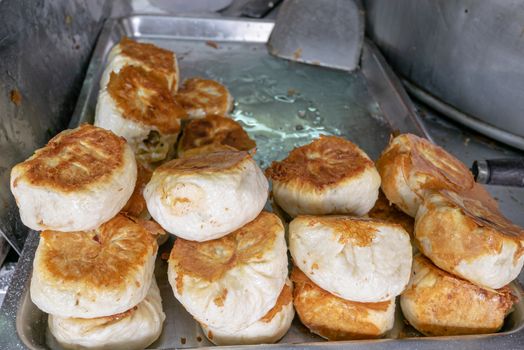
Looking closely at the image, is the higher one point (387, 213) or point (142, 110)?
point (142, 110)

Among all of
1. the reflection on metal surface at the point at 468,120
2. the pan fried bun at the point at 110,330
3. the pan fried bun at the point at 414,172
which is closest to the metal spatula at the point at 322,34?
A: the reflection on metal surface at the point at 468,120

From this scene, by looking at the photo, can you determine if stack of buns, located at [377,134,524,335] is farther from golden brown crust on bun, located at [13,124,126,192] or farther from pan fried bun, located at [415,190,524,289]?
golden brown crust on bun, located at [13,124,126,192]

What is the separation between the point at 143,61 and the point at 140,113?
405 mm

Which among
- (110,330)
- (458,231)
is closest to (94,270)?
(110,330)

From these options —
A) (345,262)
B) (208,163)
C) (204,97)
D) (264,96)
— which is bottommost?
(264,96)

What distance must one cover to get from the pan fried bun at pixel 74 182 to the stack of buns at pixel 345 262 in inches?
22.3

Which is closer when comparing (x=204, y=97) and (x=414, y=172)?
(x=414, y=172)

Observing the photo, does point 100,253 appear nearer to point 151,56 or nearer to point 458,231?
point 458,231

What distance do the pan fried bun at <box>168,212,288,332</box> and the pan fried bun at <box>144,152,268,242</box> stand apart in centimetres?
7

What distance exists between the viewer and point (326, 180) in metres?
1.69

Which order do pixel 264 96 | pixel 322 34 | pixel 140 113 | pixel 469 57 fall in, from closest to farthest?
1. pixel 140 113
2. pixel 469 57
3. pixel 264 96
4. pixel 322 34

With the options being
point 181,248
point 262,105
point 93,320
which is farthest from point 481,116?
point 93,320

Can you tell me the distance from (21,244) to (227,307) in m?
0.94

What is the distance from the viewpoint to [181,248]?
4.82ft
